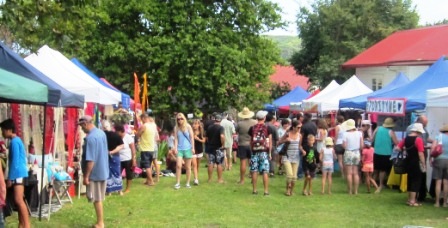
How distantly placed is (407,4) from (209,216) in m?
34.8

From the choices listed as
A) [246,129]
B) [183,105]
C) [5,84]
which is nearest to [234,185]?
[246,129]

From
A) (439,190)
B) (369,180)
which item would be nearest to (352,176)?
(369,180)

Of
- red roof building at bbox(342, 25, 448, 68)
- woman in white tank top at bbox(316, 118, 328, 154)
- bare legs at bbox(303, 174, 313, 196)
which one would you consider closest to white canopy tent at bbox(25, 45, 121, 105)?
bare legs at bbox(303, 174, 313, 196)

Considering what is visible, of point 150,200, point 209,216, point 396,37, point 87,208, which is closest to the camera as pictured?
point 209,216

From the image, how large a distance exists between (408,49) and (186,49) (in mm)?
14760

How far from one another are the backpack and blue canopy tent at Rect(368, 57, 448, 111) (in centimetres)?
356

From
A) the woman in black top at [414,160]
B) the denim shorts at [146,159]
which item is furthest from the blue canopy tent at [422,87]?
the denim shorts at [146,159]

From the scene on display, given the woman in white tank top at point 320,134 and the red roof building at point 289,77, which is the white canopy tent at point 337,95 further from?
the red roof building at point 289,77

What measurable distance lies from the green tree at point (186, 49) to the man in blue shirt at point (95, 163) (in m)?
17.4

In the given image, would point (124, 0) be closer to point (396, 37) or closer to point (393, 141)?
point (393, 141)

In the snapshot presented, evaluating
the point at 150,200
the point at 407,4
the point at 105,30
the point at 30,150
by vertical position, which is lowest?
the point at 150,200

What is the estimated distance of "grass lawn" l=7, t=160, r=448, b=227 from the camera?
9.73m

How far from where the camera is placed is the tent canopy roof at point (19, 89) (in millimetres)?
6689

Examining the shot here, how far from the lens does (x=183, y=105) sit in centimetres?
2823
